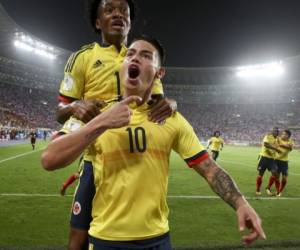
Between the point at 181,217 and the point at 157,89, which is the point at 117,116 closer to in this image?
the point at 157,89

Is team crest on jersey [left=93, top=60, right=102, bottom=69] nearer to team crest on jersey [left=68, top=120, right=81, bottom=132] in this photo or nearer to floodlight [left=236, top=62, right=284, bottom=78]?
team crest on jersey [left=68, top=120, right=81, bottom=132]

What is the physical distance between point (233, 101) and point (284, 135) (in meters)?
61.2

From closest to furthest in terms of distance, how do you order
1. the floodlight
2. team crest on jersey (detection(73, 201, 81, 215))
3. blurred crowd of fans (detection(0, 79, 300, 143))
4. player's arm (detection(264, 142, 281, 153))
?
team crest on jersey (detection(73, 201, 81, 215)), player's arm (detection(264, 142, 281, 153)), blurred crowd of fans (detection(0, 79, 300, 143)), the floodlight

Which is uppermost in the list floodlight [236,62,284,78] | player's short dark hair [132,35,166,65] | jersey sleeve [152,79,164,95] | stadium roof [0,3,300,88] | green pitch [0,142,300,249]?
stadium roof [0,3,300,88]

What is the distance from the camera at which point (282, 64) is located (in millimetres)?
59906

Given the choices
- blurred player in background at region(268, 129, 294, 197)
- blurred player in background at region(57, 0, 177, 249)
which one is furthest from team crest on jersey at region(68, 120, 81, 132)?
blurred player in background at region(268, 129, 294, 197)

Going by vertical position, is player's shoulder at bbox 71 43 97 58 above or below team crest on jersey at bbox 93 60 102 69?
above

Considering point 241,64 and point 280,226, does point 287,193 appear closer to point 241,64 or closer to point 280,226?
point 280,226

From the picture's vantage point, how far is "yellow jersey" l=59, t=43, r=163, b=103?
3193 millimetres

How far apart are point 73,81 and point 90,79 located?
15 cm

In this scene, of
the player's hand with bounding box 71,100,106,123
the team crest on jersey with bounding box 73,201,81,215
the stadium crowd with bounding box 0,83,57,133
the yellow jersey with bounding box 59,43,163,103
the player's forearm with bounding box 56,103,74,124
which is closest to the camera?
the player's hand with bounding box 71,100,106,123

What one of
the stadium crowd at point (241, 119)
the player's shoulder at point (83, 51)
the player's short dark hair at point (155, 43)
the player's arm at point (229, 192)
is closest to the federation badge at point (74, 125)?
the player's short dark hair at point (155, 43)

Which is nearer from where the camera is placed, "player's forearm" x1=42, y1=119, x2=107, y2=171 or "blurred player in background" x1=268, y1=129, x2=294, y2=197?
"player's forearm" x1=42, y1=119, x2=107, y2=171

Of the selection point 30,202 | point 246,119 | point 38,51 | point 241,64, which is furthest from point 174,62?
point 30,202
